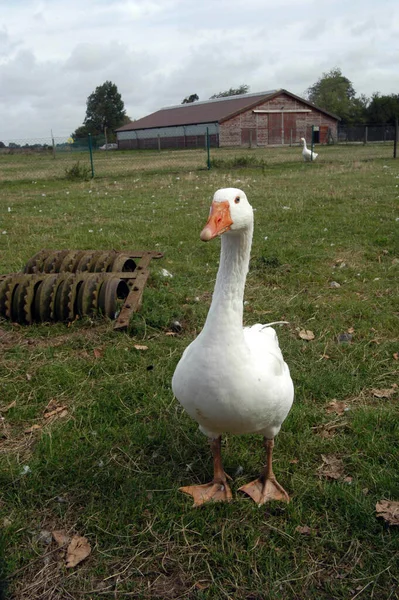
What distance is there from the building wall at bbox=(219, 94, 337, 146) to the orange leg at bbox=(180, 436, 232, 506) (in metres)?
40.1

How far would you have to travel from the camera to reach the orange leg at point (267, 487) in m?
2.70

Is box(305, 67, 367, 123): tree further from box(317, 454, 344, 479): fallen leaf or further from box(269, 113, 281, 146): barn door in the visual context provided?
box(317, 454, 344, 479): fallen leaf

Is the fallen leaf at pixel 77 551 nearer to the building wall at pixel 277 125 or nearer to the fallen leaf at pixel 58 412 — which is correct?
the fallen leaf at pixel 58 412

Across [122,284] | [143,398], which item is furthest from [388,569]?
[122,284]

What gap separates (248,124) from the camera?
41.8 metres

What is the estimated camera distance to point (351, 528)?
8.18ft

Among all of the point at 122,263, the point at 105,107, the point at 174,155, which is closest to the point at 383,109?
the point at 174,155

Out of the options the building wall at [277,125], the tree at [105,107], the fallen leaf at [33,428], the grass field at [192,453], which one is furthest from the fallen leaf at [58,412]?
the tree at [105,107]

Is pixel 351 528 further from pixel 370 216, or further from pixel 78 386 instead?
pixel 370 216

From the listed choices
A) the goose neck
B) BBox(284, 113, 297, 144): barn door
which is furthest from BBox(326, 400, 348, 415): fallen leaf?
BBox(284, 113, 297, 144): barn door

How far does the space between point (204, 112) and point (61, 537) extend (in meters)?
47.5

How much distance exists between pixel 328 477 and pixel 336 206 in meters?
7.66

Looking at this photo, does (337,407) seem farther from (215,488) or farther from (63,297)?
(63,297)

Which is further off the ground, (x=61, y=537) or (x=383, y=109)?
(x=383, y=109)
